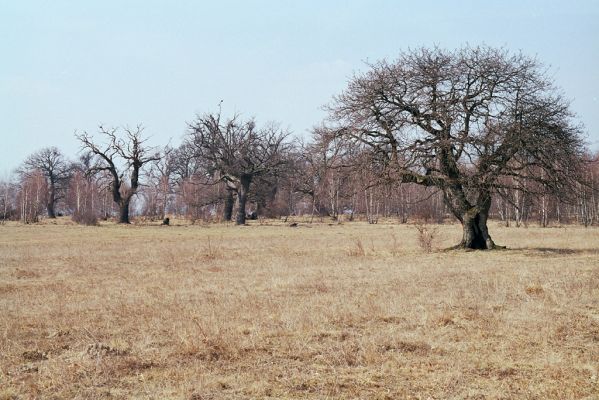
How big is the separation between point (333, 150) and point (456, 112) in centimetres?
547

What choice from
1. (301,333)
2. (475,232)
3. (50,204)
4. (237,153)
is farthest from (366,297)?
(50,204)

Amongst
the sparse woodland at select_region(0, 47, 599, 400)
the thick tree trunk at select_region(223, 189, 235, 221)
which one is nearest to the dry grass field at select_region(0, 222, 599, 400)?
the sparse woodland at select_region(0, 47, 599, 400)

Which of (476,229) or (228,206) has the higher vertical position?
(228,206)

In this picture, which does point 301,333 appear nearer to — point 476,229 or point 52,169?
point 476,229

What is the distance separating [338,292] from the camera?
12.5 metres

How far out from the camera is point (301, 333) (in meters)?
8.29

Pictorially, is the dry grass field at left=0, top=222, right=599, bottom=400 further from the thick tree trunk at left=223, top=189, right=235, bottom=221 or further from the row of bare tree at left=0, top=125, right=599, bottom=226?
the thick tree trunk at left=223, top=189, right=235, bottom=221

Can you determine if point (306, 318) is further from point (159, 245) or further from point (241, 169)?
point (241, 169)

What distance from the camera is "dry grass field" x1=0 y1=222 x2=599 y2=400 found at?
235 inches

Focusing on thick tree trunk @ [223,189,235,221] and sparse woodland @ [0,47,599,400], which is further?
thick tree trunk @ [223,189,235,221]

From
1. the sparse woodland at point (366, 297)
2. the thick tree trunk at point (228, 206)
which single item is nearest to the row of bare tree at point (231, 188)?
the thick tree trunk at point (228, 206)

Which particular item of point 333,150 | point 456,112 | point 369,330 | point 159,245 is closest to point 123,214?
point 159,245

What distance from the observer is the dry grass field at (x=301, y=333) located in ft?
19.6

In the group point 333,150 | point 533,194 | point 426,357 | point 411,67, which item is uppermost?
point 411,67
